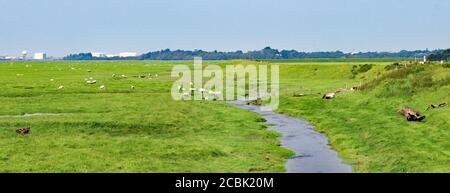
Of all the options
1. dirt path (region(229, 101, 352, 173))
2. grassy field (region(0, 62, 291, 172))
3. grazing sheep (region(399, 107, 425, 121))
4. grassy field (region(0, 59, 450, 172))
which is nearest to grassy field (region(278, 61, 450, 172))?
grassy field (region(0, 59, 450, 172))

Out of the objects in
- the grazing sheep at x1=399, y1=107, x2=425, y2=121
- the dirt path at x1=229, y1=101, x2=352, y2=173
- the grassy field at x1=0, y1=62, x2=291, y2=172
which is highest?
the grazing sheep at x1=399, y1=107, x2=425, y2=121

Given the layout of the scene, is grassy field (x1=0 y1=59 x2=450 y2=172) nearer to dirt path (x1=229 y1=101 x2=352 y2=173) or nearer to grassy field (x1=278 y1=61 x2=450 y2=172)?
grassy field (x1=278 y1=61 x2=450 y2=172)

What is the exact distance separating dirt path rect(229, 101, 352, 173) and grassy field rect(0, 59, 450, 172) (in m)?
0.72

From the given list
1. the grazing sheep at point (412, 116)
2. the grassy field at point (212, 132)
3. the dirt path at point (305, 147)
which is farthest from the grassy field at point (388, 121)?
the dirt path at point (305, 147)

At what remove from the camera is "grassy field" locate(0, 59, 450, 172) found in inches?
1064

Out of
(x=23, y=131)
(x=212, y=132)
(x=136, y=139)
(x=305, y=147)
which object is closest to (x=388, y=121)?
(x=305, y=147)

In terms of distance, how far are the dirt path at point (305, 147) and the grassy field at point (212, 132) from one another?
28.3 inches

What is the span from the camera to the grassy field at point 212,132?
27.0 m
